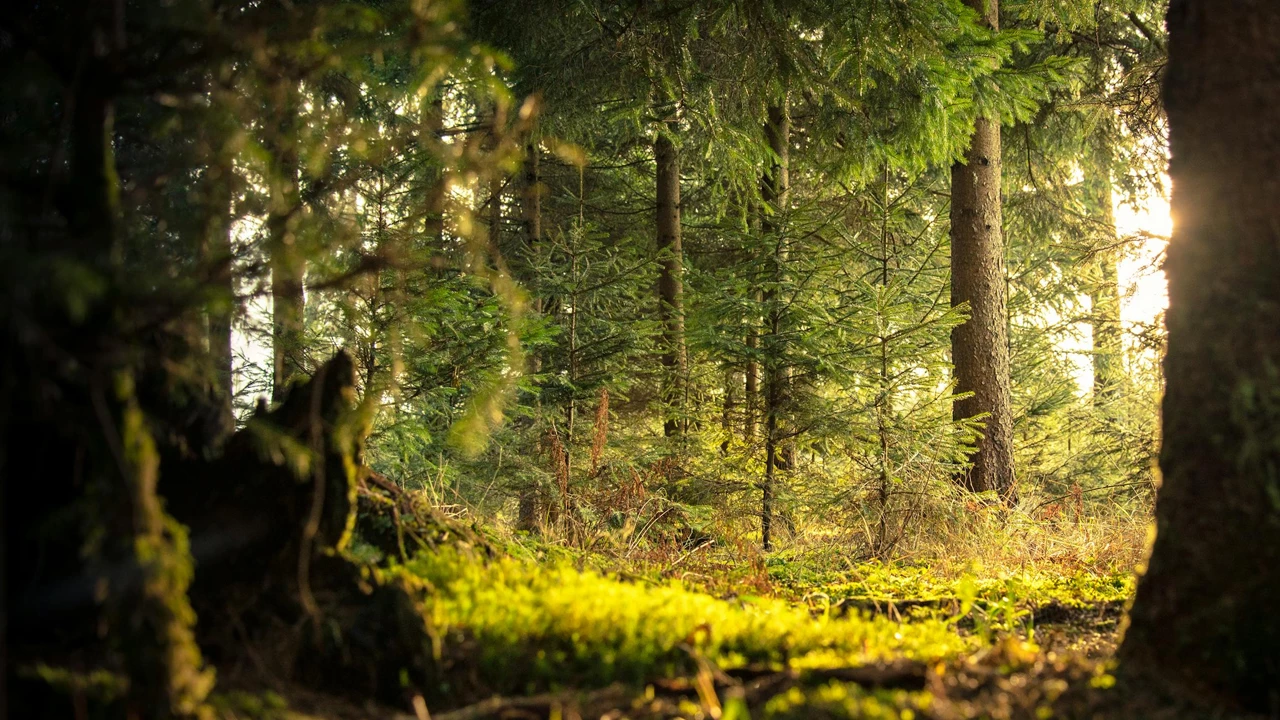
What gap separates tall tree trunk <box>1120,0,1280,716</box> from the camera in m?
2.51

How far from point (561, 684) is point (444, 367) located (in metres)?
5.32

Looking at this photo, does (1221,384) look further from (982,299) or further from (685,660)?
(982,299)

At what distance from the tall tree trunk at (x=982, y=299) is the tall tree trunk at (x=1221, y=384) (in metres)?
7.08

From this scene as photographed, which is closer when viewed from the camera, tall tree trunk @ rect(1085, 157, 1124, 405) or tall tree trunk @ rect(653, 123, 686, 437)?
tall tree trunk @ rect(1085, 157, 1124, 405)

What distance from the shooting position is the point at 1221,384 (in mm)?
2604

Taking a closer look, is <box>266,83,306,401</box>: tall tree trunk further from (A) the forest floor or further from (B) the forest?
(A) the forest floor

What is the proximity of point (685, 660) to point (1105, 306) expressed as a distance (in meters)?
11.0

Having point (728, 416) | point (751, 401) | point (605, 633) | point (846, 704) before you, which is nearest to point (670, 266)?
point (728, 416)

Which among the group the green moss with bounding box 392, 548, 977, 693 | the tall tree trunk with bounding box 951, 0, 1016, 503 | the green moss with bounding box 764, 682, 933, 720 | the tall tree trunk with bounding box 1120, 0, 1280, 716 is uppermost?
the tall tree trunk with bounding box 951, 0, 1016, 503

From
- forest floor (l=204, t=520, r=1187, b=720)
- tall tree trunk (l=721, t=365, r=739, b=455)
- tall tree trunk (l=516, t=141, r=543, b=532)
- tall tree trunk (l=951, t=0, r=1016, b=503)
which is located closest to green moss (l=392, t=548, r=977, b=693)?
forest floor (l=204, t=520, r=1187, b=720)

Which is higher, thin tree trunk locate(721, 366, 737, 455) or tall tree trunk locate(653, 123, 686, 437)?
tall tree trunk locate(653, 123, 686, 437)

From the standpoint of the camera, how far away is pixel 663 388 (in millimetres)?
11117

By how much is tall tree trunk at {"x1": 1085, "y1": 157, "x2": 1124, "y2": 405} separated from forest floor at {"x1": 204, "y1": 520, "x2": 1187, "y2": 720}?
4798mm

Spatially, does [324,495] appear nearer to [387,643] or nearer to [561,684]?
[387,643]
